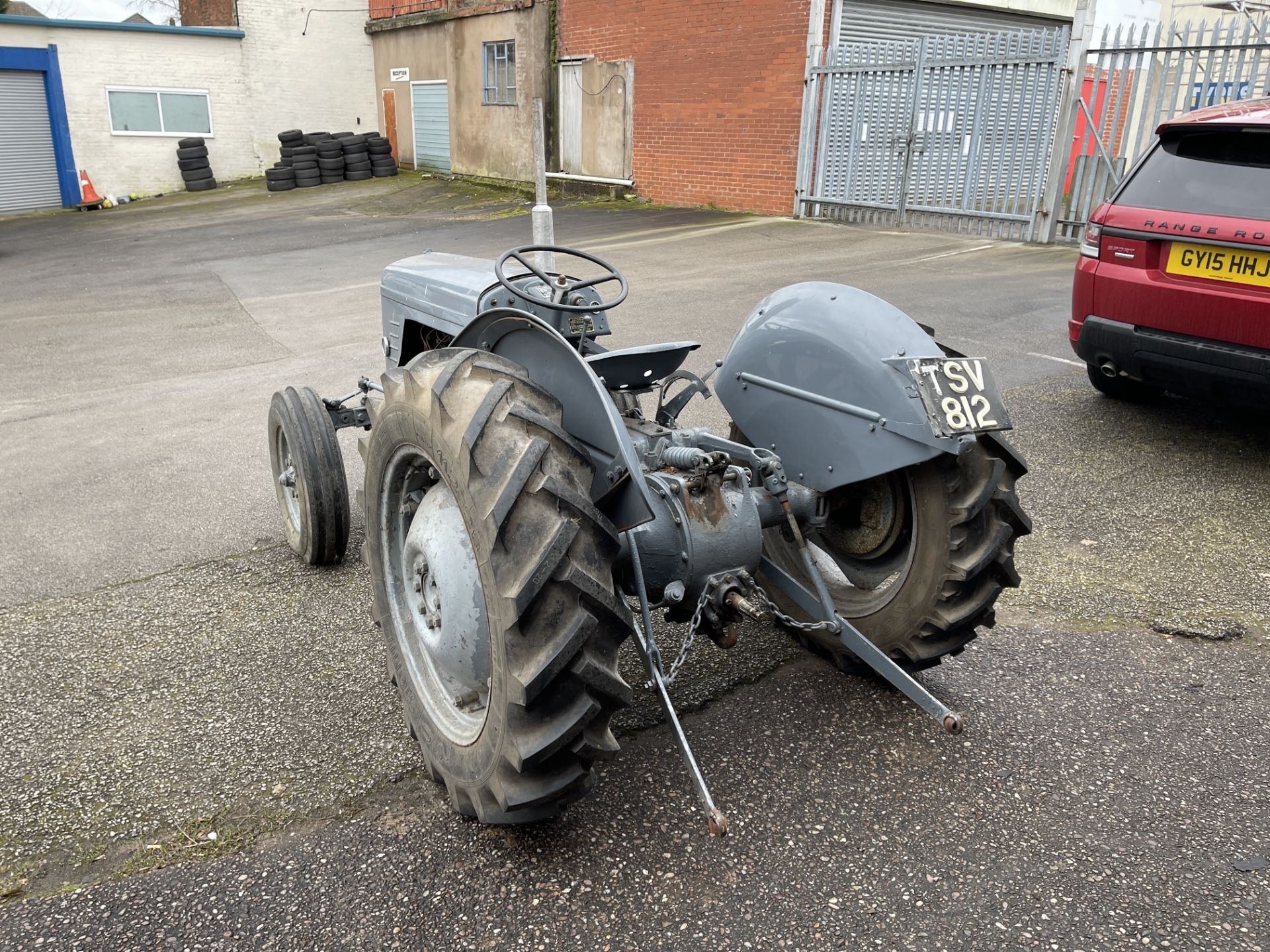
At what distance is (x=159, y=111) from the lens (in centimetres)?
2312

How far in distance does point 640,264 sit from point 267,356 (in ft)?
16.6

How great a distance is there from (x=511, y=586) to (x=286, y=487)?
8.71ft

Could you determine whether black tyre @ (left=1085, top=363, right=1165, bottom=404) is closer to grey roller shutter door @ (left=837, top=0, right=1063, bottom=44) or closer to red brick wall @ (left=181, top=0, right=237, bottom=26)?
grey roller shutter door @ (left=837, top=0, right=1063, bottom=44)

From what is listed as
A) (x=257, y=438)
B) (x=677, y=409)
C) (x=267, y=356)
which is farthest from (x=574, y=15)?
(x=677, y=409)

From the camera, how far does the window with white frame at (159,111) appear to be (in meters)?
22.7

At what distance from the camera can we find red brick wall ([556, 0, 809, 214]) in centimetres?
1500

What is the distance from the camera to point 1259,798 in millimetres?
2707

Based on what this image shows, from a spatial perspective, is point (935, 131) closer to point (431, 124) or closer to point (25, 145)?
point (431, 124)

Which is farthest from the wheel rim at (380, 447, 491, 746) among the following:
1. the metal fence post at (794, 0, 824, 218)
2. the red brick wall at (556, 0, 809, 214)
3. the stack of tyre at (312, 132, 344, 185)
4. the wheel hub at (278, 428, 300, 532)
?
the stack of tyre at (312, 132, 344, 185)

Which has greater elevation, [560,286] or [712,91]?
[712,91]

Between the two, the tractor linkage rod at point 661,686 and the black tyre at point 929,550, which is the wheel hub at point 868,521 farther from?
the tractor linkage rod at point 661,686

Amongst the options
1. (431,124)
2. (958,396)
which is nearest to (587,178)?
(431,124)

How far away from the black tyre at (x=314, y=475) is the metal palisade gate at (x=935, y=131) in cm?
1099

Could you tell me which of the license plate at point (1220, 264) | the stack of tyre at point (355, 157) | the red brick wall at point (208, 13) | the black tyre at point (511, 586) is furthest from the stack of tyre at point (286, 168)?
the black tyre at point (511, 586)
